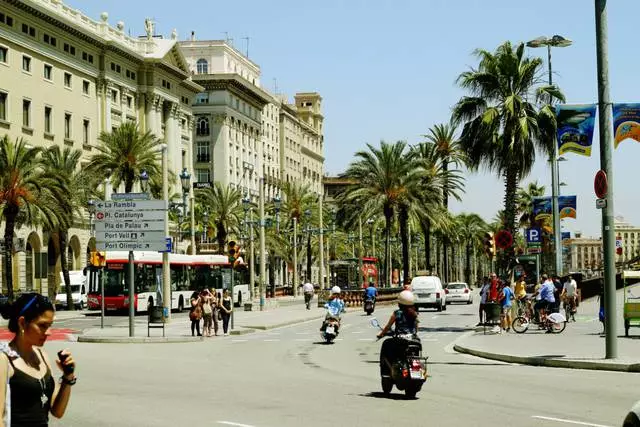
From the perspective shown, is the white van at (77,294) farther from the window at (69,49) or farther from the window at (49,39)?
the window at (69,49)

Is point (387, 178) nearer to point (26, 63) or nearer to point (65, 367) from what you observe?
point (26, 63)

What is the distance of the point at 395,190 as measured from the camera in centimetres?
6594

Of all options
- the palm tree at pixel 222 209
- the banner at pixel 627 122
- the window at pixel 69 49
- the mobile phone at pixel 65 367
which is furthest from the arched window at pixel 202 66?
the mobile phone at pixel 65 367

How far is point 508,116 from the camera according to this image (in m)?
37.3

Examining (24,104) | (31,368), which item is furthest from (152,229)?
(24,104)

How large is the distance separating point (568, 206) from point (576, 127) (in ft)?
96.5

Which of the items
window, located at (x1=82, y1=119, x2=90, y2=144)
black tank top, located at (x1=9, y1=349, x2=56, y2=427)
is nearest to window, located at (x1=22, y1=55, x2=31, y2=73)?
window, located at (x1=82, y1=119, x2=90, y2=144)

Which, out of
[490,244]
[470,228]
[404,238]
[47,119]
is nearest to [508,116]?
[490,244]

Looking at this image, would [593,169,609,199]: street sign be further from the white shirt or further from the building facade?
the building facade

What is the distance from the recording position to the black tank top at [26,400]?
560 centimetres

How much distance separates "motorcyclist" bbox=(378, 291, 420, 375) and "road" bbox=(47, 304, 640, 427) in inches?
25.6

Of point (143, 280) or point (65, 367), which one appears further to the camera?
point (143, 280)

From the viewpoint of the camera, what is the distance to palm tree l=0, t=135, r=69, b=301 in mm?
52781

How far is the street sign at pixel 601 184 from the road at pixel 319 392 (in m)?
3.61
